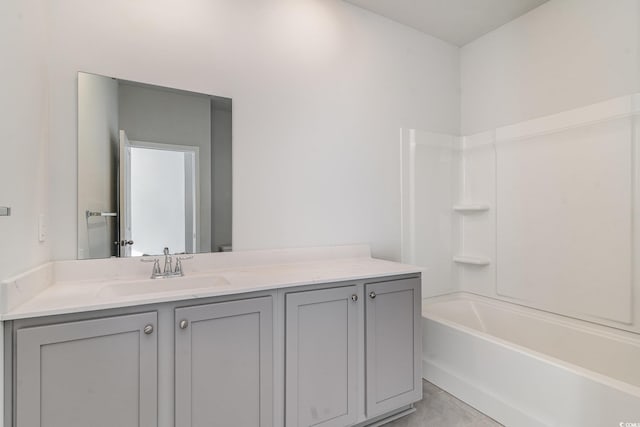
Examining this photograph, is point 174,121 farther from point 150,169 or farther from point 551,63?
point 551,63

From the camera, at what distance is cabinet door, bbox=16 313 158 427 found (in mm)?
1060

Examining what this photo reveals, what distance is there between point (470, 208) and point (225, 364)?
2.45 m

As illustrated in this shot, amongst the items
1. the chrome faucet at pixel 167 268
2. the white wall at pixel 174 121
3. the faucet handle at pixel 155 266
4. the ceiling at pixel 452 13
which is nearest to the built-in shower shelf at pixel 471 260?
A: the ceiling at pixel 452 13

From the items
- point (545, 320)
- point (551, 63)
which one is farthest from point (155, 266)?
point (551, 63)

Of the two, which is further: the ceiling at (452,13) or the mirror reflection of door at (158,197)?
the ceiling at (452,13)

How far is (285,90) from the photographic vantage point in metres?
2.15

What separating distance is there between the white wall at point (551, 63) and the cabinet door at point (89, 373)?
297cm

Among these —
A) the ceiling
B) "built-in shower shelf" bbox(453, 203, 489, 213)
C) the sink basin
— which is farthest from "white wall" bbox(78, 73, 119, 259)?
"built-in shower shelf" bbox(453, 203, 489, 213)

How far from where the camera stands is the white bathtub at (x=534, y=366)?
1522 mm

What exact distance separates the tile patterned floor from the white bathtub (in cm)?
6

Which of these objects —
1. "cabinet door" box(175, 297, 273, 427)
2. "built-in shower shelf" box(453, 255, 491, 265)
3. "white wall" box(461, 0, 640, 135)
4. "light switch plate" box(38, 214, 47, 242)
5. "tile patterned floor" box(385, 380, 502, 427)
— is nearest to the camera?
"cabinet door" box(175, 297, 273, 427)

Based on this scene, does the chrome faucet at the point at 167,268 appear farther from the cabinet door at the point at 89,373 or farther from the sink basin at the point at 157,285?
the cabinet door at the point at 89,373

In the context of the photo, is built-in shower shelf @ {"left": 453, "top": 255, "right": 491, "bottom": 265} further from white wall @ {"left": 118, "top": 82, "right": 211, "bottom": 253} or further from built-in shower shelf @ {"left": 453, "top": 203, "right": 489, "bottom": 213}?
white wall @ {"left": 118, "top": 82, "right": 211, "bottom": 253}

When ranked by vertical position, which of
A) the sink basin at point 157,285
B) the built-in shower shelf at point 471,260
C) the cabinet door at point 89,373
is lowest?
the cabinet door at point 89,373
